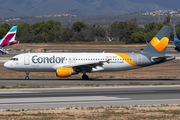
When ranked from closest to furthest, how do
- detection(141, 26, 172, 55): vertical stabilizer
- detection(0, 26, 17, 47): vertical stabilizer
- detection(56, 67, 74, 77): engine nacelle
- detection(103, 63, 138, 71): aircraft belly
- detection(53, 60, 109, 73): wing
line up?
detection(56, 67, 74, 77): engine nacelle < detection(53, 60, 109, 73): wing < detection(103, 63, 138, 71): aircraft belly < detection(141, 26, 172, 55): vertical stabilizer < detection(0, 26, 17, 47): vertical stabilizer

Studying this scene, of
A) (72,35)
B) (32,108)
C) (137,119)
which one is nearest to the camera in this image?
(137,119)

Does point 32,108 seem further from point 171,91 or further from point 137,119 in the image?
point 171,91

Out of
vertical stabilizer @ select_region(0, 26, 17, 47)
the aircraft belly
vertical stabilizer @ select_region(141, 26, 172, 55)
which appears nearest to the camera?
the aircraft belly

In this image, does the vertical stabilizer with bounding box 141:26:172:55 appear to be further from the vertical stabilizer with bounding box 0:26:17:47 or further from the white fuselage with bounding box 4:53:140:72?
the vertical stabilizer with bounding box 0:26:17:47

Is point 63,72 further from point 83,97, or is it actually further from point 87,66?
point 83,97

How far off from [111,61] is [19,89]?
1421cm

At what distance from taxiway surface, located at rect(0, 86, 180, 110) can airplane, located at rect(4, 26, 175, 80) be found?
788 centimetres

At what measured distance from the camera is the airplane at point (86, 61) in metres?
38.4

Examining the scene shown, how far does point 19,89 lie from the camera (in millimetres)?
29906

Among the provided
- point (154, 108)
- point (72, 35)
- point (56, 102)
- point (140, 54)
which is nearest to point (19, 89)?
point (56, 102)

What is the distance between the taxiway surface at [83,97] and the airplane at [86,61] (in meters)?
7.88

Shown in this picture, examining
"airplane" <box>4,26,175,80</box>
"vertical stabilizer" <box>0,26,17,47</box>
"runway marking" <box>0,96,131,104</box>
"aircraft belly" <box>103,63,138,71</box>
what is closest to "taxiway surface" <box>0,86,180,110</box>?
"runway marking" <box>0,96,131,104</box>

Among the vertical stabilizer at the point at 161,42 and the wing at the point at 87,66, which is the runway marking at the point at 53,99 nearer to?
the wing at the point at 87,66

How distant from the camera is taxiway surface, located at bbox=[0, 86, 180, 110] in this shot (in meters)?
22.3
